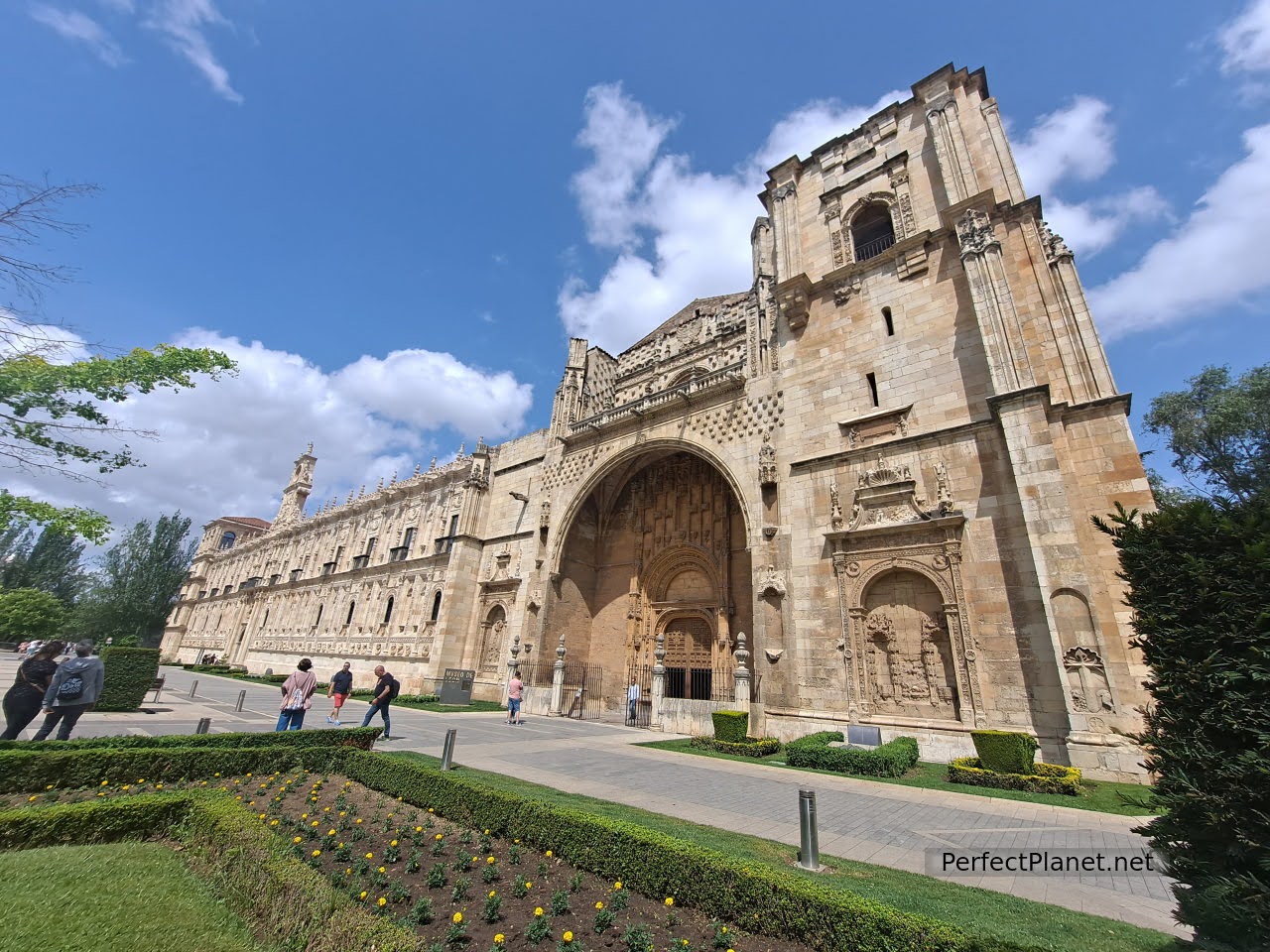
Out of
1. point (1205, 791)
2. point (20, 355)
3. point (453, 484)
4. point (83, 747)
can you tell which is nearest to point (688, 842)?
point (1205, 791)

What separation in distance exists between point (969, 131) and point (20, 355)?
2432cm

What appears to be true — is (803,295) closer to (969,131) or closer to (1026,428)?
(969,131)

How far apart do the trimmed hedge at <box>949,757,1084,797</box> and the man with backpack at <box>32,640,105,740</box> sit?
15.1 meters

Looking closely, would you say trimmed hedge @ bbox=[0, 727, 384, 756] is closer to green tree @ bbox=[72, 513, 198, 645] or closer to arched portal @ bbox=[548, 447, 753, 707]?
arched portal @ bbox=[548, 447, 753, 707]

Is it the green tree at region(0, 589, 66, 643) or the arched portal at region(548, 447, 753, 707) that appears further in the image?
the green tree at region(0, 589, 66, 643)

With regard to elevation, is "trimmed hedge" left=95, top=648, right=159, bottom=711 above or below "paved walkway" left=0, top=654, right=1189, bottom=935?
above

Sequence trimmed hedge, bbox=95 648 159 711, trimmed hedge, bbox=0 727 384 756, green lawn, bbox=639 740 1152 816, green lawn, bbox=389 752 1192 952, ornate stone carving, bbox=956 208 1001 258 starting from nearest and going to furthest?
green lawn, bbox=389 752 1192 952 → trimmed hedge, bbox=0 727 384 756 → green lawn, bbox=639 740 1152 816 → trimmed hedge, bbox=95 648 159 711 → ornate stone carving, bbox=956 208 1001 258

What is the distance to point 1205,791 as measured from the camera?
3080 mm

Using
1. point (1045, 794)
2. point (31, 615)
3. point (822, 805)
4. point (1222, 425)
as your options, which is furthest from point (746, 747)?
point (31, 615)

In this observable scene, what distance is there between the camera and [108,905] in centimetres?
385

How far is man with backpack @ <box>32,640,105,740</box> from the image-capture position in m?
7.86

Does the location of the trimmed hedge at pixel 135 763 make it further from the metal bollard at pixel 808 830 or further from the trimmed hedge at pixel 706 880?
the metal bollard at pixel 808 830

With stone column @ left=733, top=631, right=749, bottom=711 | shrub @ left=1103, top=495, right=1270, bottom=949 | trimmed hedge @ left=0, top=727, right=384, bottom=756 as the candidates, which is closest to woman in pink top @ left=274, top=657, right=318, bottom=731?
trimmed hedge @ left=0, top=727, right=384, bottom=756

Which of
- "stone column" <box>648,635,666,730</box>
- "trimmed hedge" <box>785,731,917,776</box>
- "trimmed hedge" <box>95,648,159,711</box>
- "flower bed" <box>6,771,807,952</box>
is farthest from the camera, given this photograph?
"stone column" <box>648,635,666,730</box>
